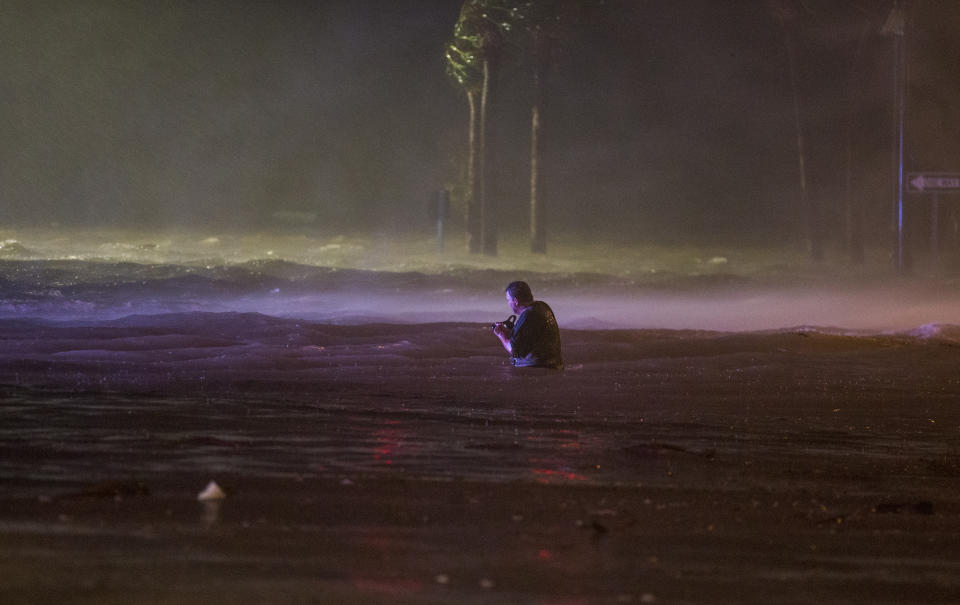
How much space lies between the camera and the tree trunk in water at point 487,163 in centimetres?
3014

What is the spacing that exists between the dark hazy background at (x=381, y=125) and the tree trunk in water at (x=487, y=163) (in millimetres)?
8889

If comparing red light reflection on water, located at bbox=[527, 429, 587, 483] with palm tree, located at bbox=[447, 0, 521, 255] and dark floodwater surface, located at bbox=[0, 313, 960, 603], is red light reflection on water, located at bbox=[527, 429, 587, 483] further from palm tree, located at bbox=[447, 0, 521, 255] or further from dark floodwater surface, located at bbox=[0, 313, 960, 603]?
palm tree, located at bbox=[447, 0, 521, 255]

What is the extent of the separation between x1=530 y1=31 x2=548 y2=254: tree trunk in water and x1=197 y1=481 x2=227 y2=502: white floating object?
25592 millimetres

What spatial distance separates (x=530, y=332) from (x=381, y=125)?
34621 mm

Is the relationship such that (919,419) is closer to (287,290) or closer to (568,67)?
(287,290)

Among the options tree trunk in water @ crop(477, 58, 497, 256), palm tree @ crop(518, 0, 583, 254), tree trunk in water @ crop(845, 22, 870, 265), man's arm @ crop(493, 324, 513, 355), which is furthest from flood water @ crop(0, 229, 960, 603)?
tree trunk in water @ crop(845, 22, 870, 265)

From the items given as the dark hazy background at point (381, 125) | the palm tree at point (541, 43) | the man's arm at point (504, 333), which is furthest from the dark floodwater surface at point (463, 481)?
the dark hazy background at point (381, 125)

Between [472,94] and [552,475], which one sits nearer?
[552,475]

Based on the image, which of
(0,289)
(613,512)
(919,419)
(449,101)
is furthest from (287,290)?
(449,101)

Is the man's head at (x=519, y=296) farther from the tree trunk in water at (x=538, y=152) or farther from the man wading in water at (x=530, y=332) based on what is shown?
the tree trunk in water at (x=538, y=152)

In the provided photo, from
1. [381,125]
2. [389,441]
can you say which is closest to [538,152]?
[381,125]

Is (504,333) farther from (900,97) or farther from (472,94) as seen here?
(472,94)

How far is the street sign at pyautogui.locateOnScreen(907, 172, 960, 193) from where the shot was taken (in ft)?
80.8

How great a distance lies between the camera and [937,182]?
24688mm
